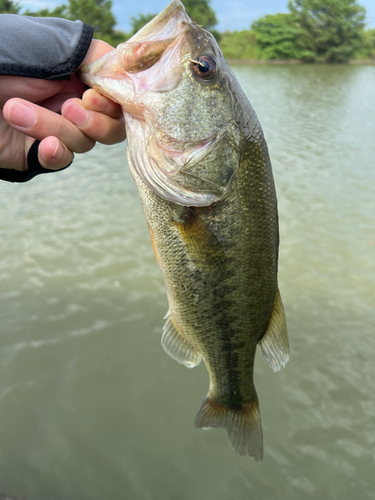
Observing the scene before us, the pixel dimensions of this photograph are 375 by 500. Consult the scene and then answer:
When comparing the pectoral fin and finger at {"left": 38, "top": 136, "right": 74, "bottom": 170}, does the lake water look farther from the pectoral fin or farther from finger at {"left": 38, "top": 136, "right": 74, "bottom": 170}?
finger at {"left": 38, "top": 136, "right": 74, "bottom": 170}

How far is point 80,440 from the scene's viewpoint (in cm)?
338

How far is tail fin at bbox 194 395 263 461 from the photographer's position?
7.06ft

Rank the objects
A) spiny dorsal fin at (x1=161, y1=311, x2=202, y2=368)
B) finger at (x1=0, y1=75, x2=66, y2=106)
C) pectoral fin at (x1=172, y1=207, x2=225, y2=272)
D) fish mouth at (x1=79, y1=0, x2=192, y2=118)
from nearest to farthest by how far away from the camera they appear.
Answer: fish mouth at (x1=79, y1=0, x2=192, y2=118) < pectoral fin at (x1=172, y1=207, x2=225, y2=272) < finger at (x1=0, y1=75, x2=66, y2=106) < spiny dorsal fin at (x1=161, y1=311, x2=202, y2=368)

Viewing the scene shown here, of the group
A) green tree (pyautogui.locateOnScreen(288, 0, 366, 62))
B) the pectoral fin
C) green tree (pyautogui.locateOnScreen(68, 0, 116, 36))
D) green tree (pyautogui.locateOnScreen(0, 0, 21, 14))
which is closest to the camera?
the pectoral fin

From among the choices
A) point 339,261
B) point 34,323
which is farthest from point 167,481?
point 339,261

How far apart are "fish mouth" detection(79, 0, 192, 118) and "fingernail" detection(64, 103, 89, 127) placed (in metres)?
0.29

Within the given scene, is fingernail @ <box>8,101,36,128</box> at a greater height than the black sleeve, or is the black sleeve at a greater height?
the black sleeve

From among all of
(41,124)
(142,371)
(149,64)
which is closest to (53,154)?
(41,124)

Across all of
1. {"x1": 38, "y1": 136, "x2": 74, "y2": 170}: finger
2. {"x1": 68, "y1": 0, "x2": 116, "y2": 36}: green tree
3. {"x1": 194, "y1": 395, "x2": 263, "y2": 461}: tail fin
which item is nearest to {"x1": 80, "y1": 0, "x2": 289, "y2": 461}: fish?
{"x1": 38, "y1": 136, "x2": 74, "y2": 170}: finger

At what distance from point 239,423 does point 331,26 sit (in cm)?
7157

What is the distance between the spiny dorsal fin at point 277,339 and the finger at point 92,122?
3.78ft

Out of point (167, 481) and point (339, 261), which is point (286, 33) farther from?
point (167, 481)

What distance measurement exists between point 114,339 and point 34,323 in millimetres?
996

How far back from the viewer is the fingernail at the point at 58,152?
1.78 meters
